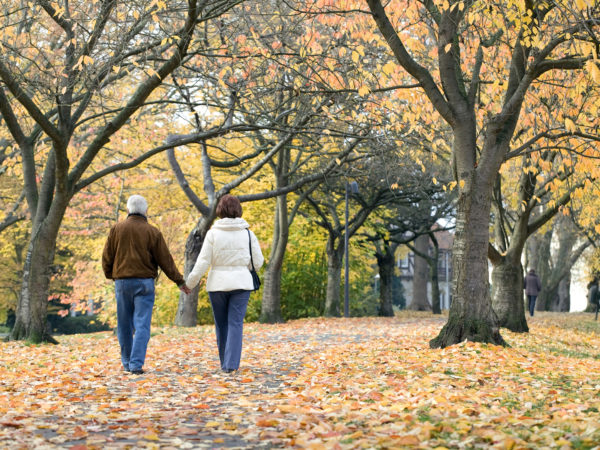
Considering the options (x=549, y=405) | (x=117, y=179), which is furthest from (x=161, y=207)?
(x=549, y=405)

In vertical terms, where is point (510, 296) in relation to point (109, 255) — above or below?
below

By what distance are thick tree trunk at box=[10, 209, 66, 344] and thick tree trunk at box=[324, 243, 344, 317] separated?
1457cm

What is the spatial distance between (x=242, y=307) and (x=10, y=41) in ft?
32.6

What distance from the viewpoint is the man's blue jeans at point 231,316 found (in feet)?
29.3

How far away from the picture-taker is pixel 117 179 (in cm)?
2811

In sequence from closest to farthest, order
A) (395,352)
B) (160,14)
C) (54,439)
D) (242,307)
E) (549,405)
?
(54,439) → (549,405) → (242,307) → (395,352) → (160,14)

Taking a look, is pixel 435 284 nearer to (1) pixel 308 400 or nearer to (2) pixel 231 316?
(2) pixel 231 316

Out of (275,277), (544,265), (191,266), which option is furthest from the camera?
(544,265)

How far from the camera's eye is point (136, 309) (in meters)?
8.88

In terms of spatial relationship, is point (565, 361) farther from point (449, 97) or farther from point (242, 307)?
point (242, 307)

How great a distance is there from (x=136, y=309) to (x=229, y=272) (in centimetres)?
117

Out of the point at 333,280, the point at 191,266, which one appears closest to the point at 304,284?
the point at 333,280

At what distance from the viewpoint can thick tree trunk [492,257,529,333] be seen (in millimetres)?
17469

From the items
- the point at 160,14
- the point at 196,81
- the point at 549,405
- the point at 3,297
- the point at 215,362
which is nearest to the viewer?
the point at 549,405
